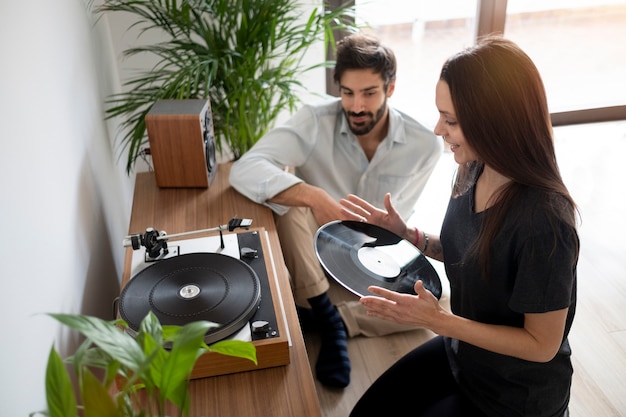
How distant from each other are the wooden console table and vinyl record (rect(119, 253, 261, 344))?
0.36 ft

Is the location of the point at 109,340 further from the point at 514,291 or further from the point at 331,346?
the point at 331,346

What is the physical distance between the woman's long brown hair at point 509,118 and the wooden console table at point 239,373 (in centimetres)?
55

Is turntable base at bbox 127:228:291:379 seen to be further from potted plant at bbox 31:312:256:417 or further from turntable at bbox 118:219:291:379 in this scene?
potted plant at bbox 31:312:256:417

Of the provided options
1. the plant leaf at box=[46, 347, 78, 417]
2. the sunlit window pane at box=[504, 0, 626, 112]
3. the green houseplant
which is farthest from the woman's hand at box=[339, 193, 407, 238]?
the sunlit window pane at box=[504, 0, 626, 112]

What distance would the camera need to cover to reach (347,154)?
7.18 feet

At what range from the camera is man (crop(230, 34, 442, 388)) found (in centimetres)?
198

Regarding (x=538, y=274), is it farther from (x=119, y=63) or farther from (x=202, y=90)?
(x=119, y=63)

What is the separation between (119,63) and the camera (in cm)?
274

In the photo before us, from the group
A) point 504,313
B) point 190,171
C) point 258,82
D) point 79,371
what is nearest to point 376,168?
point 258,82

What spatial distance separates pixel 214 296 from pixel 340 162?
3.51 ft

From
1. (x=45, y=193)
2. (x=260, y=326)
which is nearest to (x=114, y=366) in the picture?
(x=260, y=326)

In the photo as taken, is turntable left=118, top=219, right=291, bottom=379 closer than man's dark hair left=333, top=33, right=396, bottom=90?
Yes

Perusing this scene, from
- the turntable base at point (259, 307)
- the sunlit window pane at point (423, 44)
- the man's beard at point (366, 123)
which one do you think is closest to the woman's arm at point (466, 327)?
the turntable base at point (259, 307)

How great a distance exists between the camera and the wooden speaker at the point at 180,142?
1.83 meters
